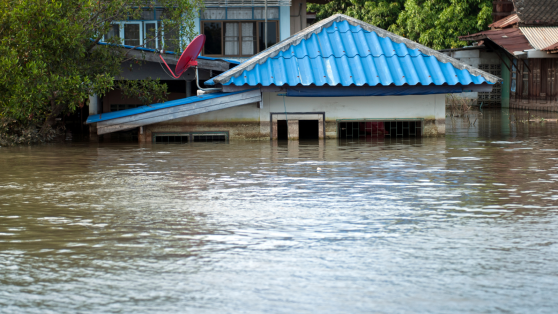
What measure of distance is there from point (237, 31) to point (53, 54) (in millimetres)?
11485

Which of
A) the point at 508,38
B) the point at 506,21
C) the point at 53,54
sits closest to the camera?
the point at 53,54

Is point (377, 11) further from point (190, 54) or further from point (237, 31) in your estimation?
point (190, 54)

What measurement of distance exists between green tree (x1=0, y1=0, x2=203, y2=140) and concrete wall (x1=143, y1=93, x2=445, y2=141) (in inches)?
84.5

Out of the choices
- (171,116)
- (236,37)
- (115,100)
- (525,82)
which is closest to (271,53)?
(171,116)

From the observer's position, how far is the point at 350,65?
58.9 feet

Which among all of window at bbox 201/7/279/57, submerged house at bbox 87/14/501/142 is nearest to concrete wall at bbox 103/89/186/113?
submerged house at bbox 87/14/501/142

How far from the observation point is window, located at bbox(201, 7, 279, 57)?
27094 mm

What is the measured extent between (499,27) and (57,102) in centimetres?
2493

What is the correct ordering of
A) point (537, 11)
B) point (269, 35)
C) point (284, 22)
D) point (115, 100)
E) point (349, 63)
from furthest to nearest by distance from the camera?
1. point (537, 11)
2. point (269, 35)
3. point (284, 22)
4. point (115, 100)
5. point (349, 63)

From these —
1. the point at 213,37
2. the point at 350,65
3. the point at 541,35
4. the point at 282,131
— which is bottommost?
the point at 282,131

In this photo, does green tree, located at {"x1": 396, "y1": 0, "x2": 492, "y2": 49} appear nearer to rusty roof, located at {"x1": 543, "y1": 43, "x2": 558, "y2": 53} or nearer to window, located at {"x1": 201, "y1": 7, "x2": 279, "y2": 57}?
rusty roof, located at {"x1": 543, "y1": 43, "x2": 558, "y2": 53}

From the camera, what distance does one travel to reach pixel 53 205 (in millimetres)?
8633

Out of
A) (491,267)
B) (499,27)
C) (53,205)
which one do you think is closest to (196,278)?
(491,267)

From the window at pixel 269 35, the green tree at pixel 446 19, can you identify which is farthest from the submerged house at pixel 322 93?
the green tree at pixel 446 19
